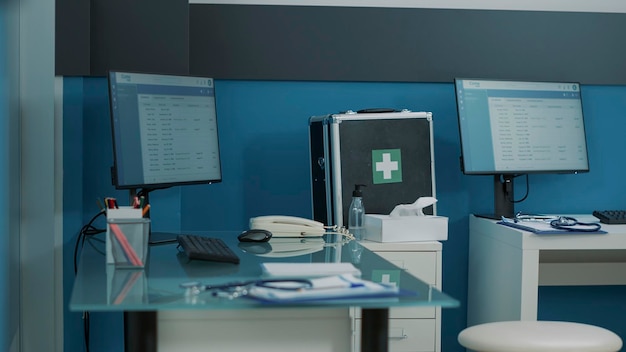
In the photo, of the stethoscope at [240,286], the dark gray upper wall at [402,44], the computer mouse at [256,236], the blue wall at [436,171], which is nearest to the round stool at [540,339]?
the computer mouse at [256,236]

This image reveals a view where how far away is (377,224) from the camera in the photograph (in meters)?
2.99

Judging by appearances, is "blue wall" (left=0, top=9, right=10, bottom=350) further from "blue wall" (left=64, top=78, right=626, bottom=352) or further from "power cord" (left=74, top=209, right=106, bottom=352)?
"blue wall" (left=64, top=78, right=626, bottom=352)

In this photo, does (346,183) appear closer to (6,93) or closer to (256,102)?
(256,102)

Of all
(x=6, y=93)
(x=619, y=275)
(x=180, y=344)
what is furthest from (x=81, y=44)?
(x=619, y=275)

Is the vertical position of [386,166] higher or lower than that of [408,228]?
higher

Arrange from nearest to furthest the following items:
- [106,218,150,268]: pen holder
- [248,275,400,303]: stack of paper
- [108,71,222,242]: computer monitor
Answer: [248,275,400,303]: stack of paper
[106,218,150,268]: pen holder
[108,71,222,242]: computer monitor

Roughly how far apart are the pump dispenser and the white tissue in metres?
0.11

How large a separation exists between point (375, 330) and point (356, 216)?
1293mm

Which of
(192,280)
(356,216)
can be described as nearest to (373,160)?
(356,216)

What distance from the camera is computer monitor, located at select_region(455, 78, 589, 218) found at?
10.9 ft

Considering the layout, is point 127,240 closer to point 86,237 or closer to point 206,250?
point 206,250

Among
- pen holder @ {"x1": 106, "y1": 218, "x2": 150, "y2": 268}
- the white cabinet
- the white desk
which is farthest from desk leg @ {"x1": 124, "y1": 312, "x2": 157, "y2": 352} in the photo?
the white desk

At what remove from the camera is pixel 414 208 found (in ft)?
9.96

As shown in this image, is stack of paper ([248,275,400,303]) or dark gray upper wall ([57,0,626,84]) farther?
dark gray upper wall ([57,0,626,84])
